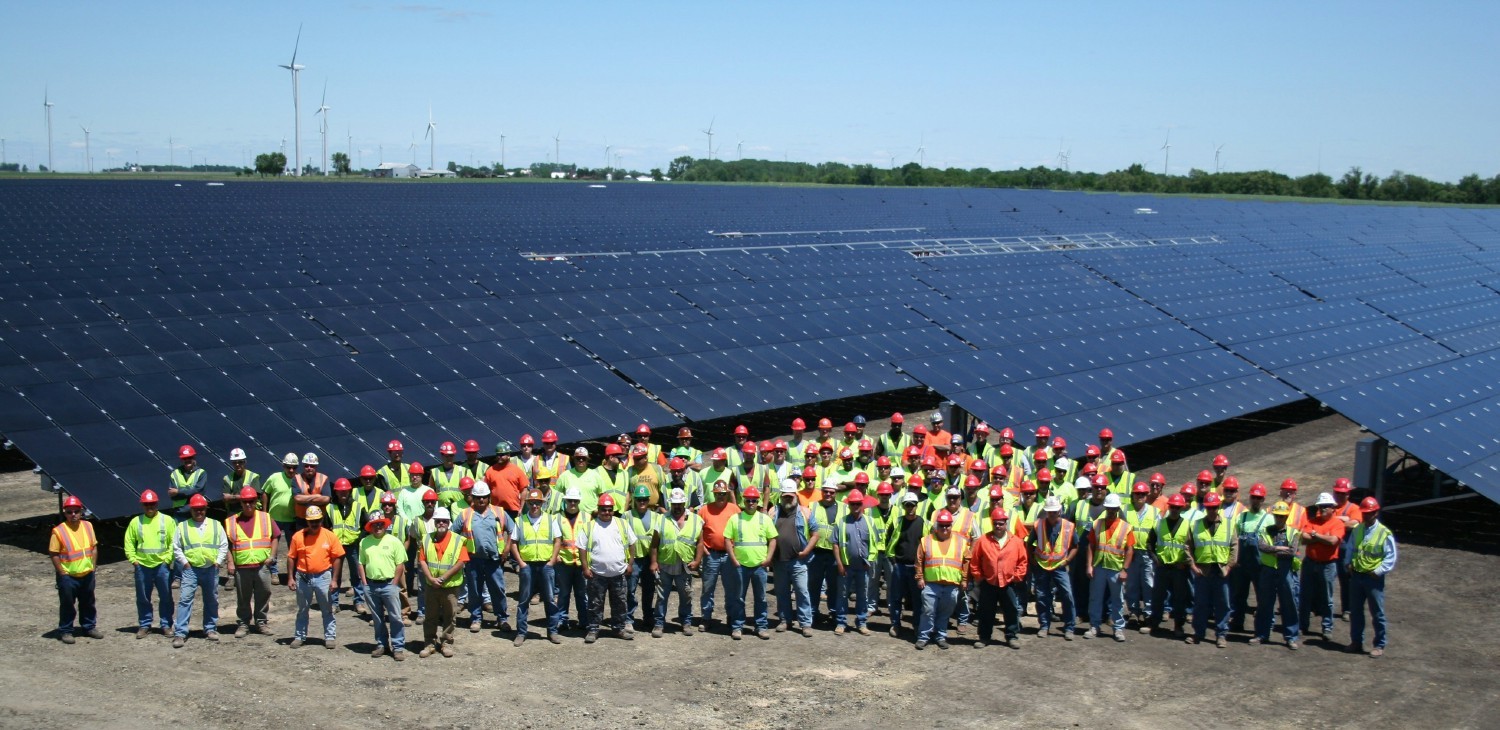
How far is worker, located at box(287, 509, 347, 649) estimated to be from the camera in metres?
13.4

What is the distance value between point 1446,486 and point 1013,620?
43.4 ft

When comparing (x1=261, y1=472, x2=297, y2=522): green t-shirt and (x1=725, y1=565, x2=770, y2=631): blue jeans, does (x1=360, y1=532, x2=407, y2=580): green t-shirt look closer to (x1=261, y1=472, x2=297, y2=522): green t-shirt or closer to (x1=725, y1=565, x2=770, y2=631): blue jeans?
(x1=261, y1=472, x2=297, y2=522): green t-shirt

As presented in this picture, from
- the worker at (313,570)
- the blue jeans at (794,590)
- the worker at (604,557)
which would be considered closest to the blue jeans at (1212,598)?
the blue jeans at (794,590)

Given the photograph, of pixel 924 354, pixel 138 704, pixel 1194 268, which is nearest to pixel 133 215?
pixel 924 354

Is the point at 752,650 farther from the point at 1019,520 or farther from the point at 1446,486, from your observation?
the point at 1446,486

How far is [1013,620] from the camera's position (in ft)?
46.5

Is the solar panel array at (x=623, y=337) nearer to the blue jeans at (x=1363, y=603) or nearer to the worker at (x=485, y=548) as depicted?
the worker at (x=485, y=548)

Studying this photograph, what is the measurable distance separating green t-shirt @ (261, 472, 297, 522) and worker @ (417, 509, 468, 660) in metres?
3.26

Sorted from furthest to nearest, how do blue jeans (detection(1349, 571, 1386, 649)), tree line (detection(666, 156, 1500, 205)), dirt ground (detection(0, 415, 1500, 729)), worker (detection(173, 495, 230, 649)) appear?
1. tree line (detection(666, 156, 1500, 205))
2. blue jeans (detection(1349, 571, 1386, 649))
3. worker (detection(173, 495, 230, 649))
4. dirt ground (detection(0, 415, 1500, 729))

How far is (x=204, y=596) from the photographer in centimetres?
1355

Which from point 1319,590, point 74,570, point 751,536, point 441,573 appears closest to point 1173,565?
point 1319,590

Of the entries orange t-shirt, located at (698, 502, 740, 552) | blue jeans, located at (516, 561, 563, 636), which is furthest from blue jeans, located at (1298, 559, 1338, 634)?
blue jeans, located at (516, 561, 563, 636)

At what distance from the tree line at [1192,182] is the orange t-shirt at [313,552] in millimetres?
149662

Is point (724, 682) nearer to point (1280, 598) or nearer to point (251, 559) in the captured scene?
point (251, 559)
